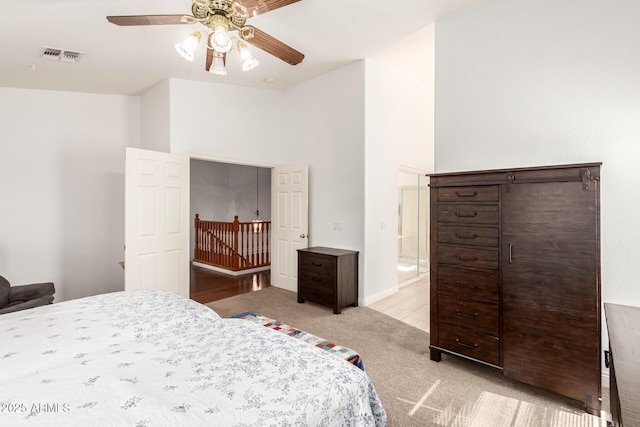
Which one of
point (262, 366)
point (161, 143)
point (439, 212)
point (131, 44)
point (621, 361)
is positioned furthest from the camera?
point (161, 143)

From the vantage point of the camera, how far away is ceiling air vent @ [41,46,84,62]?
326 centimetres

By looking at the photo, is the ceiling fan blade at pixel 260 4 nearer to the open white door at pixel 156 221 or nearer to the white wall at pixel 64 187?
the open white door at pixel 156 221

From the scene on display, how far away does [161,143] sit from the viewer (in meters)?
4.44

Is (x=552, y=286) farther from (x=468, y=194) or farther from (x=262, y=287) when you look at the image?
(x=262, y=287)

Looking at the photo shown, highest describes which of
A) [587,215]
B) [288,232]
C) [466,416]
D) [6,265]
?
[587,215]

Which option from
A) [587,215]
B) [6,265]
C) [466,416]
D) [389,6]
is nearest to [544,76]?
[587,215]

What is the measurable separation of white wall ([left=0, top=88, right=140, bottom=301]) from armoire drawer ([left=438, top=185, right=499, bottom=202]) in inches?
181

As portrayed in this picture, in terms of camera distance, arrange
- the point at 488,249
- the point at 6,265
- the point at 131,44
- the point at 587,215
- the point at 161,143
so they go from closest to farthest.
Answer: the point at 587,215, the point at 488,249, the point at 131,44, the point at 6,265, the point at 161,143

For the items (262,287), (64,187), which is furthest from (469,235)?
(64,187)

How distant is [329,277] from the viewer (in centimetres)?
416

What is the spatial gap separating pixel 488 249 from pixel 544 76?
1.51m

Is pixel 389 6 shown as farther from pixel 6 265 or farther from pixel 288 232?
pixel 6 265

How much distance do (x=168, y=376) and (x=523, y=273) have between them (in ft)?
7.83

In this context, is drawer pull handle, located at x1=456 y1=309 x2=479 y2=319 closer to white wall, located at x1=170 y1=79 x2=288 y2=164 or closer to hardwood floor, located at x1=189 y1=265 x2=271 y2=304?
hardwood floor, located at x1=189 y1=265 x2=271 y2=304
